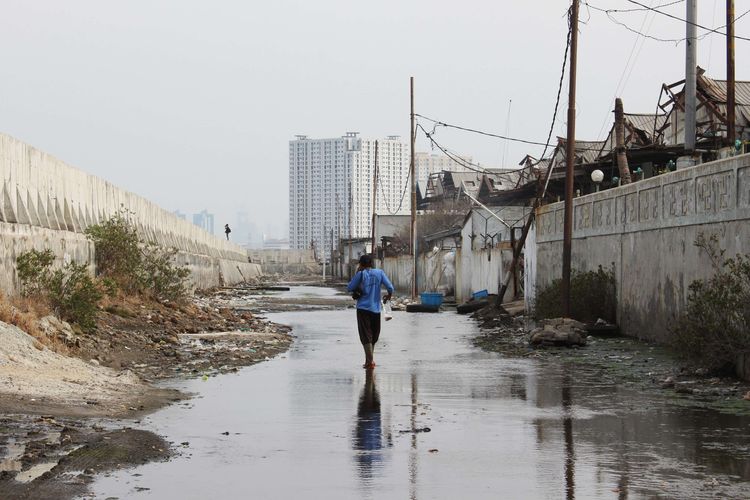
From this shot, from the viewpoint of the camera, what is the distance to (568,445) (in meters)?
8.88

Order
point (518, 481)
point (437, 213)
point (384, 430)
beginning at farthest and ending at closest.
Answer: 1. point (437, 213)
2. point (384, 430)
3. point (518, 481)

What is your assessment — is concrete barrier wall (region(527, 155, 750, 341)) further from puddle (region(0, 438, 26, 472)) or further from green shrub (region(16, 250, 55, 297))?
puddle (region(0, 438, 26, 472))

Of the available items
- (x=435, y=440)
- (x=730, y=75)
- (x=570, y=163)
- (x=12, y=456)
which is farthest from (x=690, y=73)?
(x=12, y=456)

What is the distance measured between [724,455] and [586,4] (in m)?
18.8

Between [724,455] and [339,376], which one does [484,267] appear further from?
[724,455]

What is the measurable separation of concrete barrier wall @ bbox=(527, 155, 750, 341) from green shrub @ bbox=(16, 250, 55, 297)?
35.8 ft

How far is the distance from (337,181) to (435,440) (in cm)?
16813

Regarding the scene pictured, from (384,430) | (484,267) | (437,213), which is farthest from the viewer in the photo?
(437,213)

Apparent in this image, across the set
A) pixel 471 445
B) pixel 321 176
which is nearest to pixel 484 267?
pixel 471 445

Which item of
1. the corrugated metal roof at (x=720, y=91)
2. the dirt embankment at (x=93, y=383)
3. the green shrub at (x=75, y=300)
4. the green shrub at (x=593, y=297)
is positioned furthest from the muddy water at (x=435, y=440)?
the corrugated metal roof at (x=720, y=91)

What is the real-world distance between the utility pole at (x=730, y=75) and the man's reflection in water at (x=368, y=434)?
14435 mm

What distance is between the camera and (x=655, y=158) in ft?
111

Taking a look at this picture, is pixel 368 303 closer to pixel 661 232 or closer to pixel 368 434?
pixel 368 434

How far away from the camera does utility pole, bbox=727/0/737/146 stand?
79.9ft
